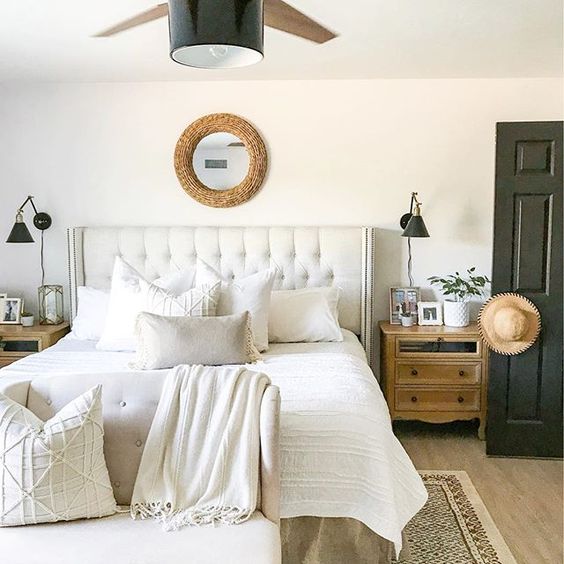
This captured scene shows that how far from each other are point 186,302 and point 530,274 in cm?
196

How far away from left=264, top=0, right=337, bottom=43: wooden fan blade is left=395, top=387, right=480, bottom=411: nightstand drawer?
2.30 metres

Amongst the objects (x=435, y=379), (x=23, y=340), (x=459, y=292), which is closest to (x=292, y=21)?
(x=459, y=292)

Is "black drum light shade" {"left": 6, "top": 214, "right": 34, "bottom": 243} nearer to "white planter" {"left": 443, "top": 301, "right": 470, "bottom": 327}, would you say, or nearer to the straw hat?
"white planter" {"left": 443, "top": 301, "right": 470, "bottom": 327}

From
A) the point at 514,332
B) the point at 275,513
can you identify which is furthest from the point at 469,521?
the point at 275,513

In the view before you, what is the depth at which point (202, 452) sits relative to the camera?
2.28 m

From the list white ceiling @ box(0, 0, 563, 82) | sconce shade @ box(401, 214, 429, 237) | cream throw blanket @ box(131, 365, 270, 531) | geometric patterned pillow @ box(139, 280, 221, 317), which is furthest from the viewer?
sconce shade @ box(401, 214, 429, 237)

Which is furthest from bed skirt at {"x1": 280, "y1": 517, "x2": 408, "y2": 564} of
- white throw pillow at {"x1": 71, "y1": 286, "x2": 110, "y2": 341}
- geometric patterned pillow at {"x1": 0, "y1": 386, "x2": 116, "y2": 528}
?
white throw pillow at {"x1": 71, "y1": 286, "x2": 110, "y2": 341}

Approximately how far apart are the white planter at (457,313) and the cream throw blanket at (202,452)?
7.66 ft

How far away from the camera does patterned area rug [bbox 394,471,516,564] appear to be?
2.90 metres

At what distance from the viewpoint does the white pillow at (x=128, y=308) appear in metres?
3.67

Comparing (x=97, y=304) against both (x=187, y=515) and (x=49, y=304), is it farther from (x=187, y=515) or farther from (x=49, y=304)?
(x=187, y=515)

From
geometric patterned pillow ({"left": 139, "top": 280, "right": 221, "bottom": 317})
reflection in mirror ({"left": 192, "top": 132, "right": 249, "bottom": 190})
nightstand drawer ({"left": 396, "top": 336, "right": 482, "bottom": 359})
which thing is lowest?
nightstand drawer ({"left": 396, "top": 336, "right": 482, "bottom": 359})

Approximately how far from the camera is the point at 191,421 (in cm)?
231

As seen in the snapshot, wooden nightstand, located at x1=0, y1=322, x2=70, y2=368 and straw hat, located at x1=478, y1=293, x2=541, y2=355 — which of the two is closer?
straw hat, located at x1=478, y1=293, x2=541, y2=355
